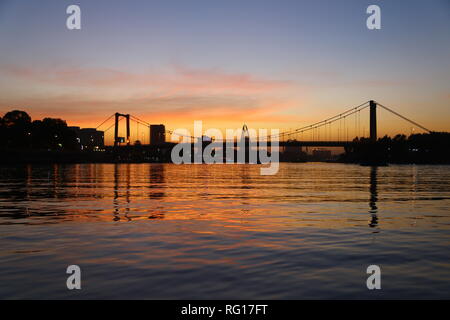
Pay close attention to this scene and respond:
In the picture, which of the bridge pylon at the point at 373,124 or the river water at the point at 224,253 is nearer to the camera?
the river water at the point at 224,253

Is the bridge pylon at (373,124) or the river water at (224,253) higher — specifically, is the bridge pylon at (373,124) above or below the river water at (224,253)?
above

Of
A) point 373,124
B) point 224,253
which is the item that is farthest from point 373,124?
point 224,253

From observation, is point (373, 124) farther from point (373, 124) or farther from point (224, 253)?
point (224, 253)

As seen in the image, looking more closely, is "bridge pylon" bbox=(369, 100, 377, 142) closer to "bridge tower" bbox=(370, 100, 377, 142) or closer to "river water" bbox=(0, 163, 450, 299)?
"bridge tower" bbox=(370, 100, 377, 142)

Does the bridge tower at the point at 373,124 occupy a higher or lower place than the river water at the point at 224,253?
higher

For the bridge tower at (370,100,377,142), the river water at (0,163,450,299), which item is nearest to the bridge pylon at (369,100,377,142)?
the bridge tower at (370,100,377,142)

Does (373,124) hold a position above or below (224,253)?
above

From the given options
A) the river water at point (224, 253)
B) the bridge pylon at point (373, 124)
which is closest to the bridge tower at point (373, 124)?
the bridge pylon at point (373, 124)

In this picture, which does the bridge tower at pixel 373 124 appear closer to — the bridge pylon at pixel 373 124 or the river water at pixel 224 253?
the bridge pylon at pixel 373 124
